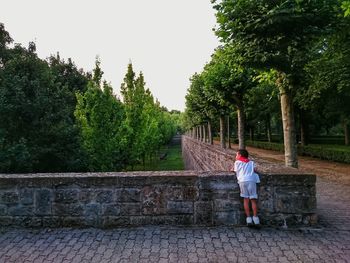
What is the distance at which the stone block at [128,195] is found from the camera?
545 cm

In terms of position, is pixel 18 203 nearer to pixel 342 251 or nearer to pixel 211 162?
pixel 342 251

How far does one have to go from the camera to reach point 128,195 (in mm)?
5457

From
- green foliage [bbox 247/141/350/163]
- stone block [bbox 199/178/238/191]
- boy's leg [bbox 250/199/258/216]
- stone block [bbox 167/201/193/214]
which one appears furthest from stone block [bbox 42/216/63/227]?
green foliage [bbox 247/141/350/163]

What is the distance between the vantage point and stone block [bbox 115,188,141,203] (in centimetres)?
545

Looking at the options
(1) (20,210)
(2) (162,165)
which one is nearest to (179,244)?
(1) (20,210)

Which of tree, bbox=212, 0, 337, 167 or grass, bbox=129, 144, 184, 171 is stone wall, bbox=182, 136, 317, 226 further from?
grass, bbox=129, 144, 184, 171

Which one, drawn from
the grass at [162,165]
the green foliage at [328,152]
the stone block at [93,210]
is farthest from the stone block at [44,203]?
the grass at [162,165]

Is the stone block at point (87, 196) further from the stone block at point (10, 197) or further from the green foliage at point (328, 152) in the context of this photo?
the green foliage at point (328, 152)

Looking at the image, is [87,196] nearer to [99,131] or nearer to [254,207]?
[254,207]

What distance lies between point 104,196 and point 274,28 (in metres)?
4.73

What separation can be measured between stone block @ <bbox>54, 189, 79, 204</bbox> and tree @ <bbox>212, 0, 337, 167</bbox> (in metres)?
4.43

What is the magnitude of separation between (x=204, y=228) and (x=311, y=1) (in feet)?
15.8

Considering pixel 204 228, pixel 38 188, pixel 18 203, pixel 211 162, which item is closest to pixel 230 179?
pixel 204 228

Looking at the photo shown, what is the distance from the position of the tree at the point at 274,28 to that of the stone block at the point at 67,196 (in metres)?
4.43
